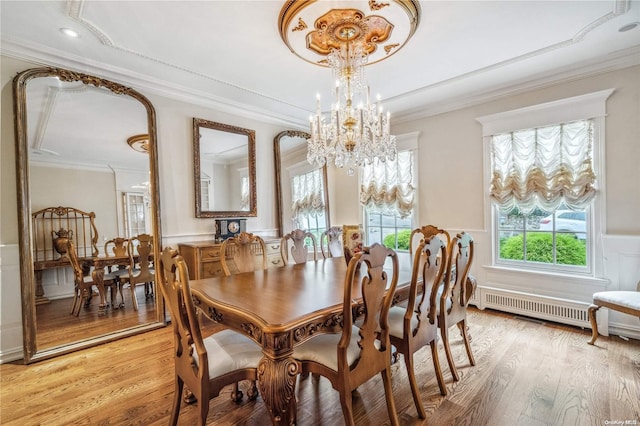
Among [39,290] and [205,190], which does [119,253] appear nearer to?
[39,290]

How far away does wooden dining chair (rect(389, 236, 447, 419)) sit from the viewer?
1710 mm

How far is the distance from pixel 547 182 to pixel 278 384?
3.43 m

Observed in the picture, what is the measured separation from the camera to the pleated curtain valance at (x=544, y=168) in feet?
9.75

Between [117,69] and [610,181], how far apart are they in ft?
16.2

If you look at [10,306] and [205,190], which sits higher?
[205,190]

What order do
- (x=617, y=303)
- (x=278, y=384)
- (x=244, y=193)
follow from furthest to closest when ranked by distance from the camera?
(x=244, y=193) < (x=617, y=303) < (x=278, y=384)

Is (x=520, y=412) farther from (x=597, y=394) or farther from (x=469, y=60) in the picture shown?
(x=469, y=60)

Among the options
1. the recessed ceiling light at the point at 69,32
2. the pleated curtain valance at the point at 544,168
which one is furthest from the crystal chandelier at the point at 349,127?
the recessed ceiling light at the point at 69,32

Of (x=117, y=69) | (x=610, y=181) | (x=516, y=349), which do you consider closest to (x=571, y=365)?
(x=516, y=349)

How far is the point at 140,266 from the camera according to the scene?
3318mm

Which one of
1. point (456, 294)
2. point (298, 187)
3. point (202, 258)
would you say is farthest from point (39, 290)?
point (456, 294)

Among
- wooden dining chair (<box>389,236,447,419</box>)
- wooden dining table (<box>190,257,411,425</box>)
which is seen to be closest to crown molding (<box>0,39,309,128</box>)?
wooden dining table (<box>190,257,411,425</box>)

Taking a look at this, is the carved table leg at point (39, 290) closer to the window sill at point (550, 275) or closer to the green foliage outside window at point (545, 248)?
the window sill at point (550, 275)

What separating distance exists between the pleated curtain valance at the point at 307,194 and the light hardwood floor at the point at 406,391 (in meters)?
2.58
